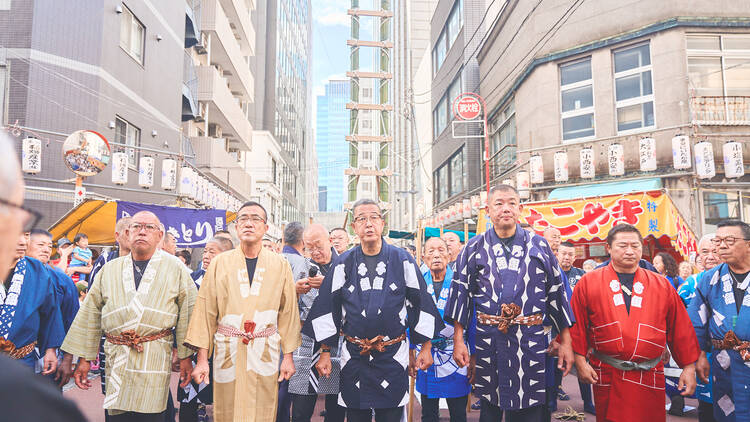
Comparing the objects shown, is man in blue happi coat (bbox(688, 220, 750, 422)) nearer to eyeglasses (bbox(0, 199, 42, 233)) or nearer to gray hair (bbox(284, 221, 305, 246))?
gray hair (bbox(284, 221, 305, 246))

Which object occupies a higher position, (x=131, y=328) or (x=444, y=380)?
(x=131, y=328)

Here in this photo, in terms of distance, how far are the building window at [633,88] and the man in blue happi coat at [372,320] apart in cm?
1173

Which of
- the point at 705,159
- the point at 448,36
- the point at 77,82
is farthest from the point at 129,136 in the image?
the point at 448,36

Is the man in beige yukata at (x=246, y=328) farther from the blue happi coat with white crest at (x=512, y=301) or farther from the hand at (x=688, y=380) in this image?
the hand at (x=688, y=380)

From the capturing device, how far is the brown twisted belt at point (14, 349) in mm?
3640

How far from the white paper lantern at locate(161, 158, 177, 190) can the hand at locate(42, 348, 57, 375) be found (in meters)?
11.4

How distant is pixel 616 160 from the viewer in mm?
12453

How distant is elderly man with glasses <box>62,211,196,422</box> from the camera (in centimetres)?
371

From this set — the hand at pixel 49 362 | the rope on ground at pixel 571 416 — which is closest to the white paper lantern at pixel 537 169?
the rope on ground at pixel 571 416

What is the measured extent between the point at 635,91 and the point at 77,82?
1505cm

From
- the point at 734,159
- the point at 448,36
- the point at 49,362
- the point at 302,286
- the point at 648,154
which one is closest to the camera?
the point at 49,362

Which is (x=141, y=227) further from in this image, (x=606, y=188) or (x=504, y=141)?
(x=504, y=141)

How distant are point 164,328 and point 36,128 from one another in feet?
33.9

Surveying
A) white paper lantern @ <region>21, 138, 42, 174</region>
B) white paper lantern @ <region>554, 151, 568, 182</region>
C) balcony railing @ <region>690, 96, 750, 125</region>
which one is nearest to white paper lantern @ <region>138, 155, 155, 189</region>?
white paper lantern @ <region>21, 138, 42, 174</region>
